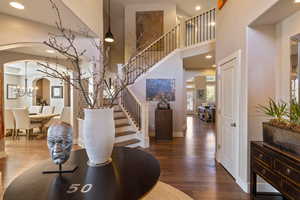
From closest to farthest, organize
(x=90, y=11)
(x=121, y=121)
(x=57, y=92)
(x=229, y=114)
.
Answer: (x=229, y=114), (x=90, y=11), (x=121, y=121), (x=57, y=92)

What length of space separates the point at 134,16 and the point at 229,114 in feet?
20.3

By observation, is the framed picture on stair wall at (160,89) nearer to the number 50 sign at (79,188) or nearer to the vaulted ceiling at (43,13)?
the vaulted ceiling at (43,13)

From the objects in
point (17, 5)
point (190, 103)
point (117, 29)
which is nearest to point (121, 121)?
point (17, 5)

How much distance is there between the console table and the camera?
1.55m

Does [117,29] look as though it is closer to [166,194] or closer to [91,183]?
[166,194]

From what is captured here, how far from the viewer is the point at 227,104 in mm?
3137

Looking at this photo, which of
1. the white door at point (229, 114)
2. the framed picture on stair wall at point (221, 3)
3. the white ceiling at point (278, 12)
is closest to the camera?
the white ceiling at point (278, 12)

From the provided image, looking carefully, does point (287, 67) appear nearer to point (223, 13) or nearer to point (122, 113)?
point (223, 13)

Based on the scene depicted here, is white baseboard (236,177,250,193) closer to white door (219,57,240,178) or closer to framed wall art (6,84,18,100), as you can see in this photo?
white door (219,57,240,178)

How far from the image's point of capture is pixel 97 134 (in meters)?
1.32

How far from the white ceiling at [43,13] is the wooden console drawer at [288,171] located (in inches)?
134

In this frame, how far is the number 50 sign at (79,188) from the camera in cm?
99

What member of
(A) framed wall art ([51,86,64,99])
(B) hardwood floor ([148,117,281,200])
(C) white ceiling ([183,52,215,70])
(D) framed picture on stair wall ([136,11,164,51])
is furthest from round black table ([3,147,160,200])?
(A) framed wall art ([51,86,64,99])

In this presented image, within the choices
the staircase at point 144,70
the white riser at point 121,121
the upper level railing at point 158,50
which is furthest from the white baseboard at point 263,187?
the upper level railing at point 158,50
